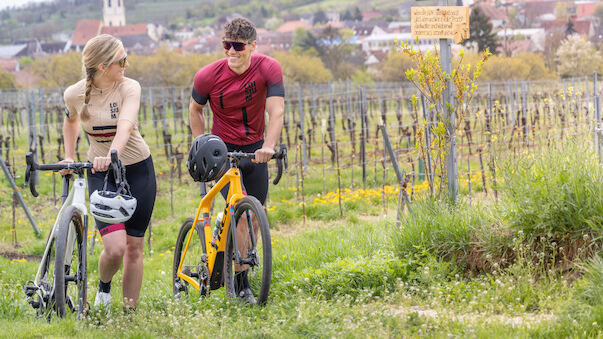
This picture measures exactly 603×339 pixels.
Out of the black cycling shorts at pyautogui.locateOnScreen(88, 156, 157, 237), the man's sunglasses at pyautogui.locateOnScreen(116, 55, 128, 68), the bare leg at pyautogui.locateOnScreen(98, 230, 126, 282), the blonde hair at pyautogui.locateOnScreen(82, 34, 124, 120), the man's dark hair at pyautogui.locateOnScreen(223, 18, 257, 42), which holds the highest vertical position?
the man's dark hair at pyautogui.locateOnScreen(223, 18, 257, 42)

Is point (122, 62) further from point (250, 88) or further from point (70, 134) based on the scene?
point (250, 88)

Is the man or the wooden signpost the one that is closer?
the man

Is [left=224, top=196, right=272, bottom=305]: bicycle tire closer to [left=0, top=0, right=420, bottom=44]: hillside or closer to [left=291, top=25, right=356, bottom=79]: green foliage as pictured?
[left=291, top=25, right=356, bottom=79]: green foliage

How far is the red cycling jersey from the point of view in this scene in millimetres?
4688

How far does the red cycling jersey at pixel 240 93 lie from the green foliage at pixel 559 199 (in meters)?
1.61

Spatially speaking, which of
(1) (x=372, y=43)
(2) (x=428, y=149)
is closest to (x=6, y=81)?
(1) (x=372, y=43)

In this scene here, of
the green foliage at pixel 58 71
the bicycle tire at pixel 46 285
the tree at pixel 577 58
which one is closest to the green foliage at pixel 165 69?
the green foliage at pixel 58 71

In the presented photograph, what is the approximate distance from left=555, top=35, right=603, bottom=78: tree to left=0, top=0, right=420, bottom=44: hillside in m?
87.2

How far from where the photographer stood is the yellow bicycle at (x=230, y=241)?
4.15 meters

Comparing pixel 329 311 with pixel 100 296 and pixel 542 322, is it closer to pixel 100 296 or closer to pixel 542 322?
pixel 542 322

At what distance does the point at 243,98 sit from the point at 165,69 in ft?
156

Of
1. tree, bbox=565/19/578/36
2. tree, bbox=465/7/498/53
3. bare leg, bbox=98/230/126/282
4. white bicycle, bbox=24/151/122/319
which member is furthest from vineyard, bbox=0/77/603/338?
A: tree, bbox=565/19/578/36

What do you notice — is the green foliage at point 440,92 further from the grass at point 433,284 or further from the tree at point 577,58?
the tree at point 577,58

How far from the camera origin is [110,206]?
400cm
